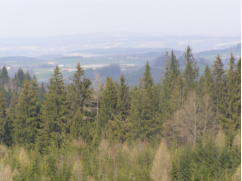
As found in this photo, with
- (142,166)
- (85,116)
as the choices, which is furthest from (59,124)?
(142,166)

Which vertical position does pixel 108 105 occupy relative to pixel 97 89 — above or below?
below

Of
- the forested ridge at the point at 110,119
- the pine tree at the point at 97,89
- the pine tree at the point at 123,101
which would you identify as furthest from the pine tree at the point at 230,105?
the pine tree at the point at 97,89

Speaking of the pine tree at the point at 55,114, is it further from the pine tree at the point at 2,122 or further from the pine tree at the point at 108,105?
the pine tree at the point at 2,122

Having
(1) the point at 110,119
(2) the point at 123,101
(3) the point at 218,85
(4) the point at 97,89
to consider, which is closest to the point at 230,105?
(3) the point at 218,85

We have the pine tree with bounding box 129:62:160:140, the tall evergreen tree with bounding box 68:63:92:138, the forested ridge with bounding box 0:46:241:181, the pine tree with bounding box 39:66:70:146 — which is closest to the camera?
the forested ridge with bounding box 0:46:241:181

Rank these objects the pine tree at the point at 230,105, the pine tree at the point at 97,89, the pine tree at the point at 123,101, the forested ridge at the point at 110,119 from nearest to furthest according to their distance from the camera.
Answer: the forested ridge at the point at 110,119 → the pine tree at the point at 230,105 → the pine tree at the point at 97,89 → the pine tree at the point at 123,101

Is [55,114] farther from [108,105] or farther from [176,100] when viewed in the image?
[176,100]

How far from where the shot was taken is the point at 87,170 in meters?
29.2

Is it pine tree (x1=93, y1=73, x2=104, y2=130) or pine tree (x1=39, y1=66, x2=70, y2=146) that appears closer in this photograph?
pine tree (x1=39, y1=66, x2=70, y2=146)

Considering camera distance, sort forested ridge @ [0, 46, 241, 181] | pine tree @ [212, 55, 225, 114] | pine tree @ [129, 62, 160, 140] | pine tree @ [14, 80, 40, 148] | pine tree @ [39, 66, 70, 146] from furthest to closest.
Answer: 1. pine tree @ [212, 55, 225, 114]
2. pine tree @ [14, 80, 40, 148]
3. pine tree @ [39, 66, 70, 146]
4. pine tree @ [129, 62, 160, 140]
5. forested ridge @ [0, 46, 241, 181]

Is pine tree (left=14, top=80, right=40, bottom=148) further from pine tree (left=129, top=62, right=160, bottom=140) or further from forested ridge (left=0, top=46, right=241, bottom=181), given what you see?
pine tree (left=129, top=62, right=160, bottom=140)

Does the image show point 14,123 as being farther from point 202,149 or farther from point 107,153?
point 202,149

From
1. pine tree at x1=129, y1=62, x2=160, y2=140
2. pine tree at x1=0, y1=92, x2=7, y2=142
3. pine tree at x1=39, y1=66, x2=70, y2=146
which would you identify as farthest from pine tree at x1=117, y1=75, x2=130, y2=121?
pine tree at x1=0, y1=92, x2=7, y2=142

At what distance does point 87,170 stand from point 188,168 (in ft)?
34.4
